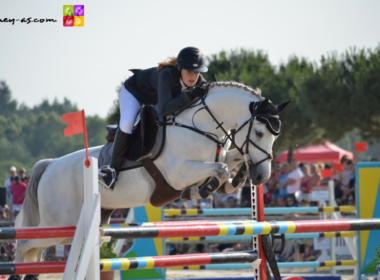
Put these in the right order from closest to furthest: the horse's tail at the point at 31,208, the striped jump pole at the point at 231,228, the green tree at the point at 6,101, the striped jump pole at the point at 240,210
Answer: the striped jump pole at the point at 231,228, the horse's tail at the point at 31,208, the striped jump pole at the point at 240,210, the green tree at the point at 6,101

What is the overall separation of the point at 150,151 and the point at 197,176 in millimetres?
578

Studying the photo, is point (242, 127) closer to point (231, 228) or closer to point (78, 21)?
point (231, 228)

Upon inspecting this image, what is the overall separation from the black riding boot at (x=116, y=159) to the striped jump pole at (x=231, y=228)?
136 cm

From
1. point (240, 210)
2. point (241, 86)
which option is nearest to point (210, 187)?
point (241, 86)

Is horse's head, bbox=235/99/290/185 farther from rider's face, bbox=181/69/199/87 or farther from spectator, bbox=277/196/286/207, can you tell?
spectator, bbox=277/196/286/207

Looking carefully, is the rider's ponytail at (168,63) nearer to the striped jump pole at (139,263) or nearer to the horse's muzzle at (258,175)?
the horse's muzzle at (258,175)

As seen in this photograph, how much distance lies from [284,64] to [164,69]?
2434 cm

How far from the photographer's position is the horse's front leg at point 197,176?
4516 millimetres

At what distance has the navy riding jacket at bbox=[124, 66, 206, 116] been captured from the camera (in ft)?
15.8

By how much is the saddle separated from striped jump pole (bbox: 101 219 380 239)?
1.26 meters

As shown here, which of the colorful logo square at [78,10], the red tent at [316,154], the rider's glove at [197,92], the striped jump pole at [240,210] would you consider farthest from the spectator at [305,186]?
the red tent at [316,154]

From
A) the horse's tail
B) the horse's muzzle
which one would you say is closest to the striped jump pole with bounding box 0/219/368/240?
the horse's muzzle

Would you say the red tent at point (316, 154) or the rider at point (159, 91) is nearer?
the rider at point (159, 91)

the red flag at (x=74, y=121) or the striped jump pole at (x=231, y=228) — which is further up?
the red flag at (x=74, y=121)
